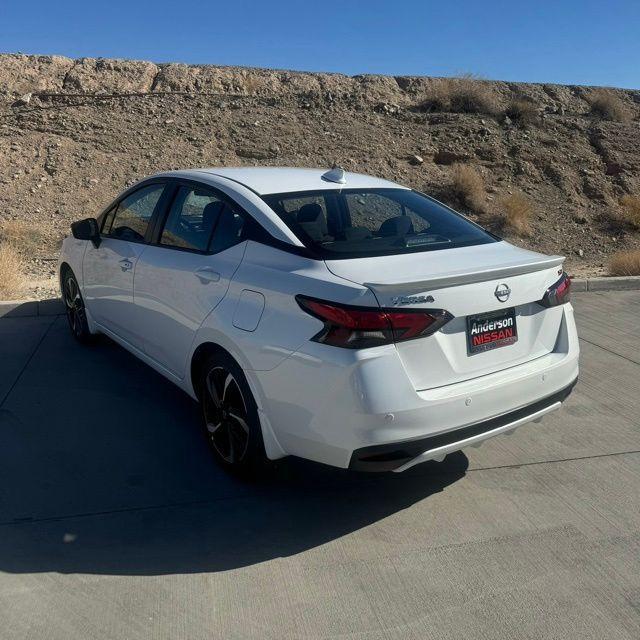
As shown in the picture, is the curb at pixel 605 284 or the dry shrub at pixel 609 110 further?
the dry shrub at pixel 609 110

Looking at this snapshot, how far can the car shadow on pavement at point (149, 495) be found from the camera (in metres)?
3.42

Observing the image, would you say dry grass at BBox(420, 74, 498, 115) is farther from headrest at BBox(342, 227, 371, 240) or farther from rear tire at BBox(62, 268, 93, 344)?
headrest at BBox(342, 227, 371, 240)

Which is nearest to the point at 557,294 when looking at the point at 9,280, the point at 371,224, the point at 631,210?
the point at 371,224

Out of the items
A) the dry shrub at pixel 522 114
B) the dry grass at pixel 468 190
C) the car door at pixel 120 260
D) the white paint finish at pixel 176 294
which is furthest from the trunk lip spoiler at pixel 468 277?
the dry shrub at pixel 522 114

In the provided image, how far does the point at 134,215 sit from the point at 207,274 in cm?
156

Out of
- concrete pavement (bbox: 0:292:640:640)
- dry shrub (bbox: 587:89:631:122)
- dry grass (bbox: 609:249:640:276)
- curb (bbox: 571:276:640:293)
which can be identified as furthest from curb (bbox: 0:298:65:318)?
dry shrub (bbox: 587:89:631:122)

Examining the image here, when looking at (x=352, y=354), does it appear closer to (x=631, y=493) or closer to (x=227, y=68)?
(x=631, y=493)

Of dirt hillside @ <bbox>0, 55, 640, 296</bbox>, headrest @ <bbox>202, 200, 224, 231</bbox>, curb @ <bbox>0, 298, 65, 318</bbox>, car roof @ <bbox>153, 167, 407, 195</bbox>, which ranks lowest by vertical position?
curb @ <bbox>0, 298, 65, 318</bbox>

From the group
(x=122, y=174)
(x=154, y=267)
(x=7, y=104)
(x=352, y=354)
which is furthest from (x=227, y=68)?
(x=352, y=354)

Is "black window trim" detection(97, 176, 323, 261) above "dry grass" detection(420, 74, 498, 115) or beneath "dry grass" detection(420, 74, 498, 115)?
beneath

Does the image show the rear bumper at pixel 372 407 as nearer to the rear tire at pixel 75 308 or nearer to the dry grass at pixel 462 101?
the rear tire at pixel 75 308

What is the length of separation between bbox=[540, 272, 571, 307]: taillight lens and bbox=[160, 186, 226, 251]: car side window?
6.29 feet

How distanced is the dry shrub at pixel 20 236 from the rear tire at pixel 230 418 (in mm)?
8468

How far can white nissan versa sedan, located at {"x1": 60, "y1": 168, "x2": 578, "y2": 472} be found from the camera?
3258 mm
